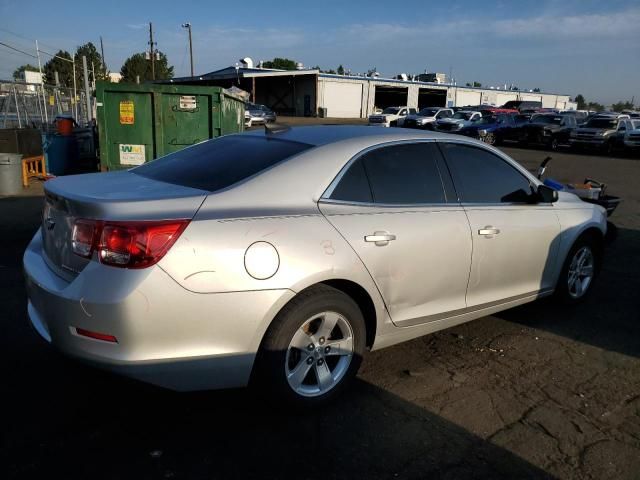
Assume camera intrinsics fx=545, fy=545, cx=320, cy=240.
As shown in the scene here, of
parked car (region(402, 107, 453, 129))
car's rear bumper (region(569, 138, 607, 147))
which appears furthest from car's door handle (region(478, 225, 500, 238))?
parked car (region(402, 107, 453, 129))

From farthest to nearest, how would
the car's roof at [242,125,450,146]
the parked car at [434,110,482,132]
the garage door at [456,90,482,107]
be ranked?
the garage door at [456,90,482,107]
the parked car at [434,110,482,132]
the car's roof at [242,125,450,146]

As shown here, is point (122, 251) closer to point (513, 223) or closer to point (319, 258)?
point (319, 258)

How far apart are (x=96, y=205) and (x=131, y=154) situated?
858cm

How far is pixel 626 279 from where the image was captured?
19.8 ft

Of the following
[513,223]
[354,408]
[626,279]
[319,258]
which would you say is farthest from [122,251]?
[626,279]

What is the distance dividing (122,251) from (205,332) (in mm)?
552

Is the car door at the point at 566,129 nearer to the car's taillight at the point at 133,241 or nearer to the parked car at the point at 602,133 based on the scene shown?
the parked car at the point at 602,133

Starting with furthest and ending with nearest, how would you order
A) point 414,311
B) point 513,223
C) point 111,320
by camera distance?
point 513,223
point 414,311
point 111,320

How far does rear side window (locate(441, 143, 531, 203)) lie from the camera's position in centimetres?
394

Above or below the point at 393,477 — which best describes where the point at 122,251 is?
above

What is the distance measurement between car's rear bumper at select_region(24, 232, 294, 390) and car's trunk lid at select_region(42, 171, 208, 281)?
6.7 inches

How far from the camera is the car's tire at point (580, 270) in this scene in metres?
4.85

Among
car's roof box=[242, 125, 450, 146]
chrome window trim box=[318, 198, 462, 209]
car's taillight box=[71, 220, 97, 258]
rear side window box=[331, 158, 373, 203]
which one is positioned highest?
car's roof box=[242, 125, 450, 146]

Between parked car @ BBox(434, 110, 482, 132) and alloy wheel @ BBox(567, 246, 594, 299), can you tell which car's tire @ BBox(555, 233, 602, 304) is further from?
parked car @ BBox(434, 110, 482, 132)
